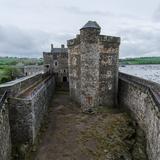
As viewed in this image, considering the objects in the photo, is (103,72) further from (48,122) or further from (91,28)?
(48,122)

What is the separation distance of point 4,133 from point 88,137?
21.1ft

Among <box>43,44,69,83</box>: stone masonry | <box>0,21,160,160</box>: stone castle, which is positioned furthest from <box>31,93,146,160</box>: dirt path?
<box>43,44,69,83</box>: stone masonry

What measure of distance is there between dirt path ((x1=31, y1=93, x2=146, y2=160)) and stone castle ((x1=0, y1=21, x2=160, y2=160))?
3.42 feet

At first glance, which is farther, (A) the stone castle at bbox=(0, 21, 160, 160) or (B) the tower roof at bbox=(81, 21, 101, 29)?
(B) the tower roof at bbox=(81, 21, 101, 29)

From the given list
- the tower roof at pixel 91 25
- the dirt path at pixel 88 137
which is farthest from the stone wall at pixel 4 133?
the tower roof at pixel 91 25

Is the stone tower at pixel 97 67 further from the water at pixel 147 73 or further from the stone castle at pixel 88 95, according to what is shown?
the water at pixel 147 73

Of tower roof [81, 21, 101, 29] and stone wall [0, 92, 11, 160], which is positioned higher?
tower roof [81, 21, 101, 29]

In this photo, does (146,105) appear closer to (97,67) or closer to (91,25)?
(97,67)

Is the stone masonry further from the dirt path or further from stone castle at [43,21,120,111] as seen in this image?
the dirt path

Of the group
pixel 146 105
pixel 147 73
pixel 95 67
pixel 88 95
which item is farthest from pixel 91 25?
pixel 147 73

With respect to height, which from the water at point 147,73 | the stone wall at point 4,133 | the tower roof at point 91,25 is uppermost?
the tower roof at point 91,25

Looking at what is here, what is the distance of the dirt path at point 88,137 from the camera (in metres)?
14.3

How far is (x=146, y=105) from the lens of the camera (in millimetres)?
16141

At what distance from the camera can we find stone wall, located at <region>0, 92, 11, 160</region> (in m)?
11.9
